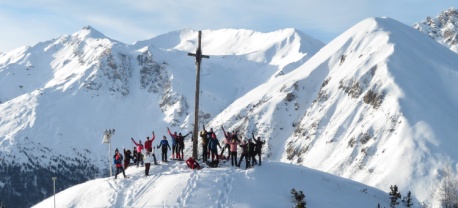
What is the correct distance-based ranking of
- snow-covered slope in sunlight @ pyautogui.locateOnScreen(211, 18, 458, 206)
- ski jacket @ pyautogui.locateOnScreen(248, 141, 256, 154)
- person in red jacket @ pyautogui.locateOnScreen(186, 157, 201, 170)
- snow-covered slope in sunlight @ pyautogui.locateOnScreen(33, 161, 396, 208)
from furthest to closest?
snow-covered slope in sunlight @ pyautogui.locateOnScreen(211, 18, 458, 206) → person in red jacket @ pyautogui.locateOnScreen(186, 157, 201, 170) → ski jacket @ pyautogui.locateOnScreen(248, 141, 256, 154) → snow-covered slope in sunlight @ pyautogui.locateOnScreen(33, 161, 396, 208)

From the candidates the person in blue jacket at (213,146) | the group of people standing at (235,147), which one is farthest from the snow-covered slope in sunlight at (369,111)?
the person in blue jacket at (213,146)

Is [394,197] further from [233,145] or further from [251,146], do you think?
[233,145]

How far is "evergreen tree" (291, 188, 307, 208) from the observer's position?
90.9 feet

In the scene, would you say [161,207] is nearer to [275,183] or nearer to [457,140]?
[275,183]

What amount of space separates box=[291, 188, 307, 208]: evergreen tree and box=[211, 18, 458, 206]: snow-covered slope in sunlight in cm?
7508

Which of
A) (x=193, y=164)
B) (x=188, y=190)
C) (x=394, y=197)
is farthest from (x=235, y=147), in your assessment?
(x=394, y=197)

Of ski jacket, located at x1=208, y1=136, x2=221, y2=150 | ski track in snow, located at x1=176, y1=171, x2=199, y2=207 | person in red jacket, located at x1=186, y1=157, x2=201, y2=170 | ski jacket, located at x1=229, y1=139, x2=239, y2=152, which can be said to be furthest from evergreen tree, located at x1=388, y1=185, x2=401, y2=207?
person in red jacket, located at x1=186, y1=157, x2=201, y2=170

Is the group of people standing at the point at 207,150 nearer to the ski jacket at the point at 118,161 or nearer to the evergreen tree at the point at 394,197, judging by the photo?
the ski jacket at the point at 118,161

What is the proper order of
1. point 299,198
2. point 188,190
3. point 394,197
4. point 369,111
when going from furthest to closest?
1. point 369,111
2. point 394,197
3. point 188,190
4. point 299,198

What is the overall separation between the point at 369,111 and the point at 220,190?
384 ft

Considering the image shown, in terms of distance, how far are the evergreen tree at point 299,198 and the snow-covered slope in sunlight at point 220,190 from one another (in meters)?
0.33

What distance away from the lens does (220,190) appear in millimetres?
30094

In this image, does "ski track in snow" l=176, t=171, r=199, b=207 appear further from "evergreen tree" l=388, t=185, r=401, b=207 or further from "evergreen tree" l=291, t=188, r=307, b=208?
"evergreen tree" l=388, t=185, r=401, b=207

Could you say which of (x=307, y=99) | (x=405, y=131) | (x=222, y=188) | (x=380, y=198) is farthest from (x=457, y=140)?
(x=222, y=188)
